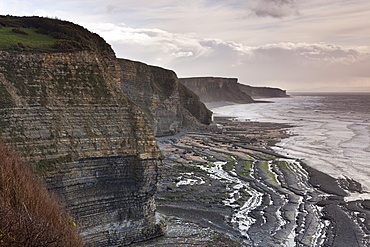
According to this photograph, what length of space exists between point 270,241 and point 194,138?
37872 millimetres

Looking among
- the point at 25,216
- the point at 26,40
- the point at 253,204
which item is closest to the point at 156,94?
the point at 253,204

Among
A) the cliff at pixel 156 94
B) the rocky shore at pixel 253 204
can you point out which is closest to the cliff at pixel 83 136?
the rocky shore at pixel 253 204

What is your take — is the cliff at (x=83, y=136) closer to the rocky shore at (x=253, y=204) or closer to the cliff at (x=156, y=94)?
the rocky shore at (x=253, y=204)

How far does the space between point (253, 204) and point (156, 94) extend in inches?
1269

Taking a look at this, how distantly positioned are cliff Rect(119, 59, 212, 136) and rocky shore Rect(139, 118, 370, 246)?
1224 centimetres

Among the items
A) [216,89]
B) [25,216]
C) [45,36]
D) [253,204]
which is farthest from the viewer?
[216,89]

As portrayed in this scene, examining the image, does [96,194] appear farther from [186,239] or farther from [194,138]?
[194,138]

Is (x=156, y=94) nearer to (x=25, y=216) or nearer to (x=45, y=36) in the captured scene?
(x=45, y=36)

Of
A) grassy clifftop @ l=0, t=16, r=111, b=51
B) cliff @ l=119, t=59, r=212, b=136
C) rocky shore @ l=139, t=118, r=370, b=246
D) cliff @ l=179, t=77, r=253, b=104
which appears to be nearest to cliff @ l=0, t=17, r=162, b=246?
grassy clifftop @ l=0, t=16, r=111, b=51

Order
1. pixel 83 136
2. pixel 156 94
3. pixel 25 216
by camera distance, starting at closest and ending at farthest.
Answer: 1. pixel 25 216
2. pixel 83 136
3. pixel 156 94

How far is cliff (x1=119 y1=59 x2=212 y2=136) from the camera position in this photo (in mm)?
49125

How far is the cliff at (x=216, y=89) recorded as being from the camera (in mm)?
161050

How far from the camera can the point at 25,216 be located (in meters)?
8.41

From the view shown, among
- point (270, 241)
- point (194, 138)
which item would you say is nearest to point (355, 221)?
point (270, 241)
